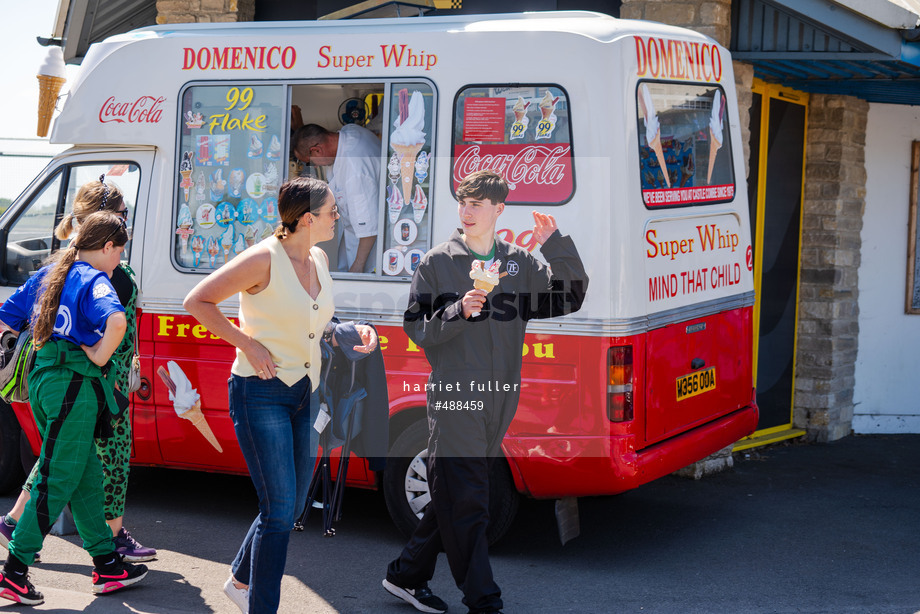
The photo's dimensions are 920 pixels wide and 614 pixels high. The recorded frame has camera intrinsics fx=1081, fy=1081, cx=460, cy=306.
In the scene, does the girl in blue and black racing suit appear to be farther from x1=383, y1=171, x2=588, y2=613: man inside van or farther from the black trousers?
the black trousers

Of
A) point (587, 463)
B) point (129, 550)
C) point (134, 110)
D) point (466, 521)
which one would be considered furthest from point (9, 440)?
point (587, 463)

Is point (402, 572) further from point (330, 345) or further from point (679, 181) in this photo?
point (679, 181)

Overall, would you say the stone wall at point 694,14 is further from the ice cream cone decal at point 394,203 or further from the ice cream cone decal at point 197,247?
the ice cream cone decal at point 197,247

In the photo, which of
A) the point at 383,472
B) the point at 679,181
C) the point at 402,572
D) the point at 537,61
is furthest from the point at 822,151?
the point at 402,572

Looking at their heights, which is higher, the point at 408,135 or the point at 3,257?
the point at 408,135

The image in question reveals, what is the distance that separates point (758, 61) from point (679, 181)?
2.46 metres

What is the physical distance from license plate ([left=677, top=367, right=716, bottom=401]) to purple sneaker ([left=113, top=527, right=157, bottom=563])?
2.81 meters

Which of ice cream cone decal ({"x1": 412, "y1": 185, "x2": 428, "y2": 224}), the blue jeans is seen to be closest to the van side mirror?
ice cream cone decal ({"x1": 412, "y1": 185, "x2": 428, "y2": 224})

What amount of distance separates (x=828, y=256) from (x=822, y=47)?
7.17 ft

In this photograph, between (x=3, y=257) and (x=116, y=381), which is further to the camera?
(x=3, y=257)

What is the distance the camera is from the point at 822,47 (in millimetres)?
7230

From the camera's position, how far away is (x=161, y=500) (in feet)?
22.4

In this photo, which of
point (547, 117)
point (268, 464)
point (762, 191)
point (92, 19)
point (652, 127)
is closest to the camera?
point (268, 464)

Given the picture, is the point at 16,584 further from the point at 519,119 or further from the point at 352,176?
the point at 519,119
